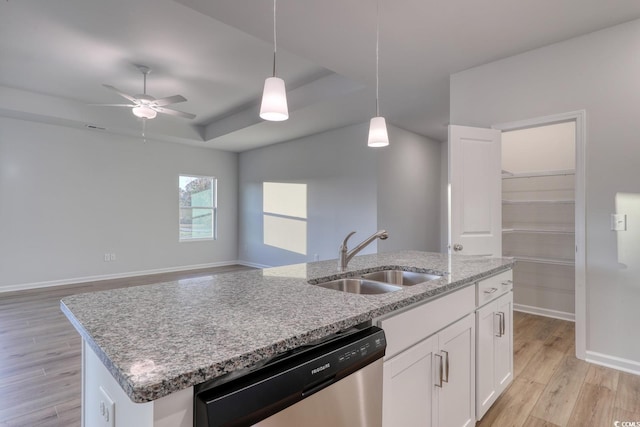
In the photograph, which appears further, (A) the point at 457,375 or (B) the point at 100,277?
(B) the point at 100,277

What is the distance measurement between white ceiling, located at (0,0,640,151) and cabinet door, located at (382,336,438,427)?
2328 mm

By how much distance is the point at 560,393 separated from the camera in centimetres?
226

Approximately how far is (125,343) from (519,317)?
435 centimetres

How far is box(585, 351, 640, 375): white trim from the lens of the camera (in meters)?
2.50

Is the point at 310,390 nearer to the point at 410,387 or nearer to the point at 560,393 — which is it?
the point at 410,387

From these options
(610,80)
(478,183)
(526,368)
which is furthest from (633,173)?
(526,368)

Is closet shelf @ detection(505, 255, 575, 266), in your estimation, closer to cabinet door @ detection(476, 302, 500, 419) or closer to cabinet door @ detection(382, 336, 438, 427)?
cabinet door @ detection(476, 302, 500, 419)

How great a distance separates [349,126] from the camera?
5414 mm

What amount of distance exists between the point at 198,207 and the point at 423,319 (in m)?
6.63

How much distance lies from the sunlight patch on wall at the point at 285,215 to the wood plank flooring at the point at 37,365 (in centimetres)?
364

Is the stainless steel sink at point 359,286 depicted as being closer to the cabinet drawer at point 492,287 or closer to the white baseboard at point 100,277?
the cabinet drawer at point 492,287

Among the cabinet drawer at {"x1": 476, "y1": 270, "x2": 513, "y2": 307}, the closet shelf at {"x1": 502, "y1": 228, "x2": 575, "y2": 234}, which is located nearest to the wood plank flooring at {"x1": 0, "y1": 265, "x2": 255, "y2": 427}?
the cabinet drawer at {"x1": 476, "y1": 270, "x2": 513, "y2": 307}

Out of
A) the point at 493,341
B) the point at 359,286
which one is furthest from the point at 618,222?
the point at 359,286

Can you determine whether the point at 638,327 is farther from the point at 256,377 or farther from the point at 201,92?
the point at 201,92
